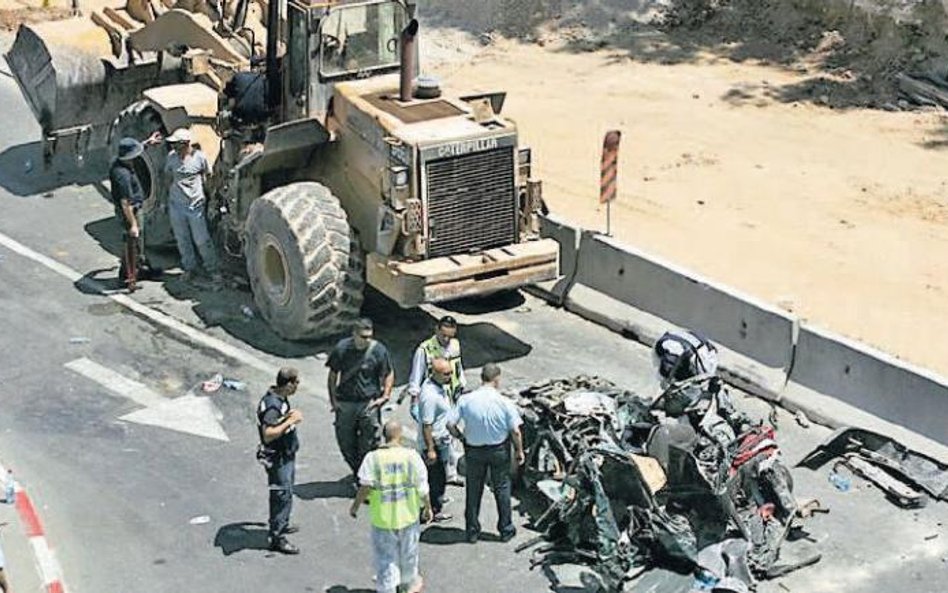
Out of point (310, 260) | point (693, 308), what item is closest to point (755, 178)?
point (693, 308)

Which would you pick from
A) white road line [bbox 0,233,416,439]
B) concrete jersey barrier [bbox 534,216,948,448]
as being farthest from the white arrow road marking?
concrete jersey barrier [bbox 534,216,948,448]

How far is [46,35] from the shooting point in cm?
2141

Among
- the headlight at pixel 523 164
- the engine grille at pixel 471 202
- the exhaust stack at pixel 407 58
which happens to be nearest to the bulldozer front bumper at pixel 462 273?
the engine grille at pixel 471 202

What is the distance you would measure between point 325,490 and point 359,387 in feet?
3.61

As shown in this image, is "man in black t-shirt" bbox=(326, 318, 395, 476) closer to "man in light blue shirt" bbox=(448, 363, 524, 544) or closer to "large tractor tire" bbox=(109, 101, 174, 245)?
"man in light blue shirt" bbox=(448, 363, 524, 544)

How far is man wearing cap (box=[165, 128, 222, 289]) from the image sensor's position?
60.8ft

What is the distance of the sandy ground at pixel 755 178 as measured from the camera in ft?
62.8

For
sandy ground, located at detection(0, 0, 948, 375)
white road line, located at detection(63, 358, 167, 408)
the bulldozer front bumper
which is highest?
the bulldozer front bumper

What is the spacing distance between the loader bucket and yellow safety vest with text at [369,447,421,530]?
978 cm

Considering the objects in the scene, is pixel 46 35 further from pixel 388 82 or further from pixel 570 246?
pixel 570 246

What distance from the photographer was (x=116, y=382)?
1661cm

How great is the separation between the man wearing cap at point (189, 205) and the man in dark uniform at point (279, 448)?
5719 mm

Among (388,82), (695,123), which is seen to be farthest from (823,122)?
(388,82)

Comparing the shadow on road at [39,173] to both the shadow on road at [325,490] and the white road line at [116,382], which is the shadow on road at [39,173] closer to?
the white road line at [116,382]
